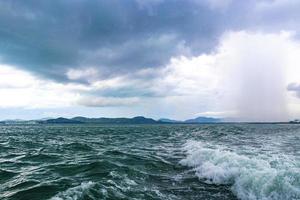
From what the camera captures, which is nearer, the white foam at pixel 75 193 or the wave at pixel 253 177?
the wave at pixel 253 177

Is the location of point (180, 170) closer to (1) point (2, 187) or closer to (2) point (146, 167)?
(2) point (146, 167)

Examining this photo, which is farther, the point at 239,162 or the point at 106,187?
the point at 239,162

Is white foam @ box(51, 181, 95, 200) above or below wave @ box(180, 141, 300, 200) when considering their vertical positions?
below

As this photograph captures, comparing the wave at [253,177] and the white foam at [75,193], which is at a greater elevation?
the wave at [253,177]

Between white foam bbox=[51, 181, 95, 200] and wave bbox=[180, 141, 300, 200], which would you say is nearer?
wave bbox=[180, 141, 300, 200]

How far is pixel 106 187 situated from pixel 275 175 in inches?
264

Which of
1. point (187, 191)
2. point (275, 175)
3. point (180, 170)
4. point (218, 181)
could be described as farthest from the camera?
point (180, 170)

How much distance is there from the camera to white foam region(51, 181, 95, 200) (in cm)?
1052

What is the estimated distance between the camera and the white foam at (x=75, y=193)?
414 inches

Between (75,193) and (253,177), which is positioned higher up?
(253,177)

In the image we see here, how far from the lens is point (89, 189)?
11648mm

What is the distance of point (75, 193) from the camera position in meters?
11.0

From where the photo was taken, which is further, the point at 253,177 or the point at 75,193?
the point at 253,177

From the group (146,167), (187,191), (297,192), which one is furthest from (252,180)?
(146,167)
